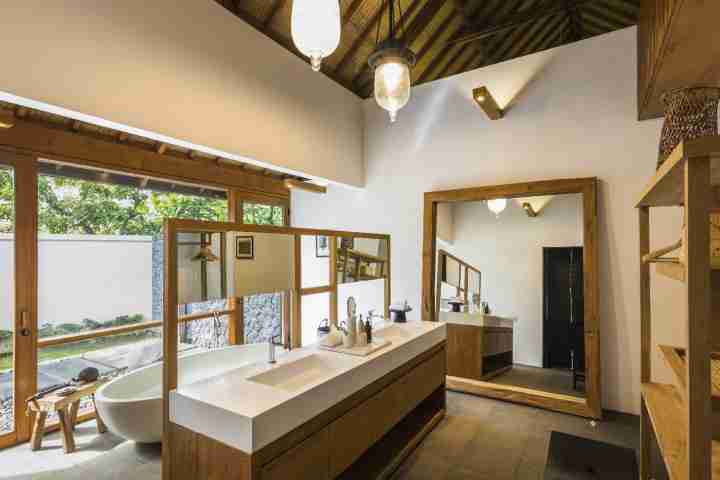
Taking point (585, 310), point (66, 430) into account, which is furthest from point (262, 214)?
point (585, 310)

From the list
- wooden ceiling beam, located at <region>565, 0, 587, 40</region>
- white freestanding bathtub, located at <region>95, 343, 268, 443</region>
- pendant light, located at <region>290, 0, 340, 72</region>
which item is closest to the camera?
pendant light, located at <region>290, 0, 340, 72</region>

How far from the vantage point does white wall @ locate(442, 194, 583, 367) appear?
3617 millimetres

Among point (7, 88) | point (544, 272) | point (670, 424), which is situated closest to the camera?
point (670, 424)

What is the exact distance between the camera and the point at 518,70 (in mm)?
3844

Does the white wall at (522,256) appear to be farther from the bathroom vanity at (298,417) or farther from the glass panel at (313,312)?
the glass panel at (313,312)

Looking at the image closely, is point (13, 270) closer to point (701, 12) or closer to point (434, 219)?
point (434, 219)

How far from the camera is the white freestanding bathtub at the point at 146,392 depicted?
2682 mm

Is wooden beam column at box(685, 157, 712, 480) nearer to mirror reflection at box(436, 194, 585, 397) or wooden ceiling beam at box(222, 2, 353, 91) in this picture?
mirror reflection at box(436, 194, 585, 397)

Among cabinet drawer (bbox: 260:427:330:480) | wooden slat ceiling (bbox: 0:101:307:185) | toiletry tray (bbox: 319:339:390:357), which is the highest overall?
wooden slat ceiling (bbox: 0:101:307:185)

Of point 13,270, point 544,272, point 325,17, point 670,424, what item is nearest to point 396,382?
point 670,424

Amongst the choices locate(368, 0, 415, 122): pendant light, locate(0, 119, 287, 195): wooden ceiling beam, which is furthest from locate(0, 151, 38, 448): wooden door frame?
locate(368, 0, 415, 122): pendant light

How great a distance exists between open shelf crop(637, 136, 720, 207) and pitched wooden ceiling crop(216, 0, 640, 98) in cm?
254

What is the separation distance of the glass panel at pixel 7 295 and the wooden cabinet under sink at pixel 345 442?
7.17ft

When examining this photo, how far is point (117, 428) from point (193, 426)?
152cm
